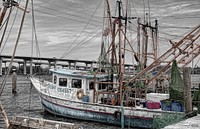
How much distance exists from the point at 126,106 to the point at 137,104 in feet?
4.09

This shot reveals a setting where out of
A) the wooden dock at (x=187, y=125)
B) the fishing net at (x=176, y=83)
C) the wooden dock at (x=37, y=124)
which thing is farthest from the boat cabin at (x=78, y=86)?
the wooden dock at (x=187, y=125)

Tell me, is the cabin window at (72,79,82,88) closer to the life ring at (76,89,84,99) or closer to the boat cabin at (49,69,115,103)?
the boat cabin at (49,69,115,103)

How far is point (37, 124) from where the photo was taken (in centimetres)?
1531

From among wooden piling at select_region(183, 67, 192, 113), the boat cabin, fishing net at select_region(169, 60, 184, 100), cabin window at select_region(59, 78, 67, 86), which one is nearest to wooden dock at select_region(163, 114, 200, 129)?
wooden piling at select_region(183, 67, 192, 113)

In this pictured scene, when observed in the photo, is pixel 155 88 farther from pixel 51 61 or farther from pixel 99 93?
Result: pixel 51 61

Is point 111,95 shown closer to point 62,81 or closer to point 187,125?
point 62,81

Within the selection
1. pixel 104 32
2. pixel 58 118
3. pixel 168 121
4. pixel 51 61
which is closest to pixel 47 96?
pixel 58 118

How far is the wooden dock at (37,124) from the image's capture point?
14305 millimetres

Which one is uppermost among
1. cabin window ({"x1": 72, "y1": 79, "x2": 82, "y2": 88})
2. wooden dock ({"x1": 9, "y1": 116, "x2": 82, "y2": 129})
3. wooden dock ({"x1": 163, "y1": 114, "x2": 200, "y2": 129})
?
cabin window ({"x1": 72, "y1": 79, "x2": 82, "y2": 88})

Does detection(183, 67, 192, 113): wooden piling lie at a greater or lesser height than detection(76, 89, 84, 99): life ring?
greater

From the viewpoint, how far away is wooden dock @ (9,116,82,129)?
14.3m

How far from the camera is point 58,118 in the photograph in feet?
92.6

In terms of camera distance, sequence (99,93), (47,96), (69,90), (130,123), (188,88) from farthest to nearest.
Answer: (47,96), (69,90), (99,93), (130,123), (188,88)

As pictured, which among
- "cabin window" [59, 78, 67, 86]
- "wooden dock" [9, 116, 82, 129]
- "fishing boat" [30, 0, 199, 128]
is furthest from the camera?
"cabin window" [59, 78, 67, 86]
